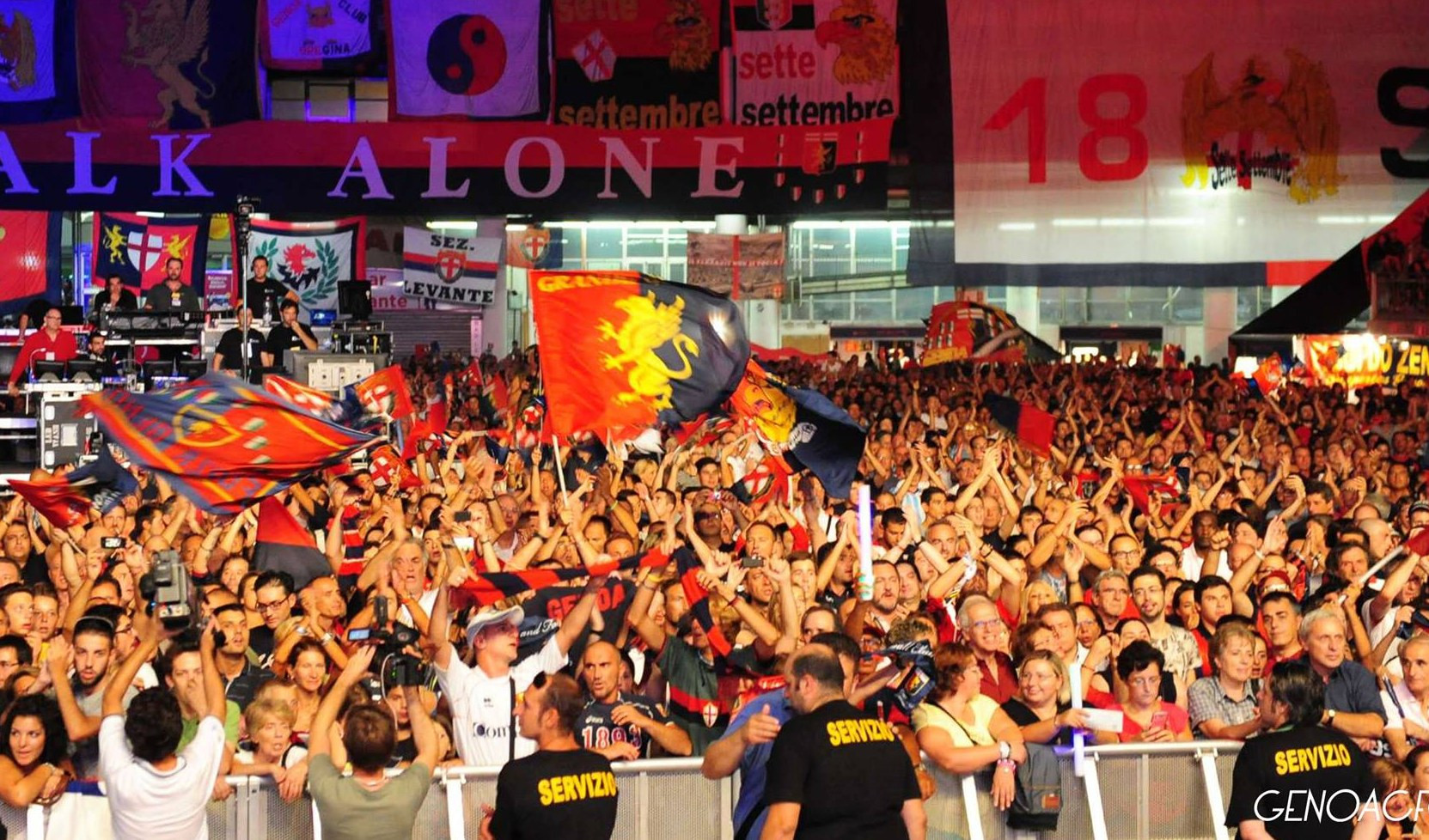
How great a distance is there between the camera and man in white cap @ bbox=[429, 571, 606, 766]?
755 cm

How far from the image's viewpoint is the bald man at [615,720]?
24.1ft

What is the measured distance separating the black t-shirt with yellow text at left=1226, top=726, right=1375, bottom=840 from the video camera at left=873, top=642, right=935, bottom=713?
3.93 feet

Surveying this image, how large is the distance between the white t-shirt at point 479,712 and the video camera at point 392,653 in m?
0.14

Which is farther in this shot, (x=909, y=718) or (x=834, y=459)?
(x=834, y=459)

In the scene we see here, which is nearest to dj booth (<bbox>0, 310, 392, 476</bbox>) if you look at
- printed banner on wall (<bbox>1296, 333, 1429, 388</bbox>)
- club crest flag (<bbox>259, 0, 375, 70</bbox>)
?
club crest flag (<bbox>259, 0, 375, 70</bbox>)

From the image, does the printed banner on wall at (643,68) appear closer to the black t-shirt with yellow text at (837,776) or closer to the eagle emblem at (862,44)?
the eagle emblem at (862,44)

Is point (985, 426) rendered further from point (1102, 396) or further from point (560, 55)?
point (560, 55)

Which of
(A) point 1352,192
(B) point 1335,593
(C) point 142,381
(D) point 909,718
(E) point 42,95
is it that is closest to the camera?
(D) point 909,718

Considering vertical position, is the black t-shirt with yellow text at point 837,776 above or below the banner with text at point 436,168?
below

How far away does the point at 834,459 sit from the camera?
11164 mm

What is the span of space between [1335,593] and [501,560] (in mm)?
4675

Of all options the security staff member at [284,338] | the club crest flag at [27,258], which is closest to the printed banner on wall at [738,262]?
the club crest flag at [27,258]

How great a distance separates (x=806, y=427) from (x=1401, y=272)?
589 inches

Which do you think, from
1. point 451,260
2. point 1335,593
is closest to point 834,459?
point 1335,593
